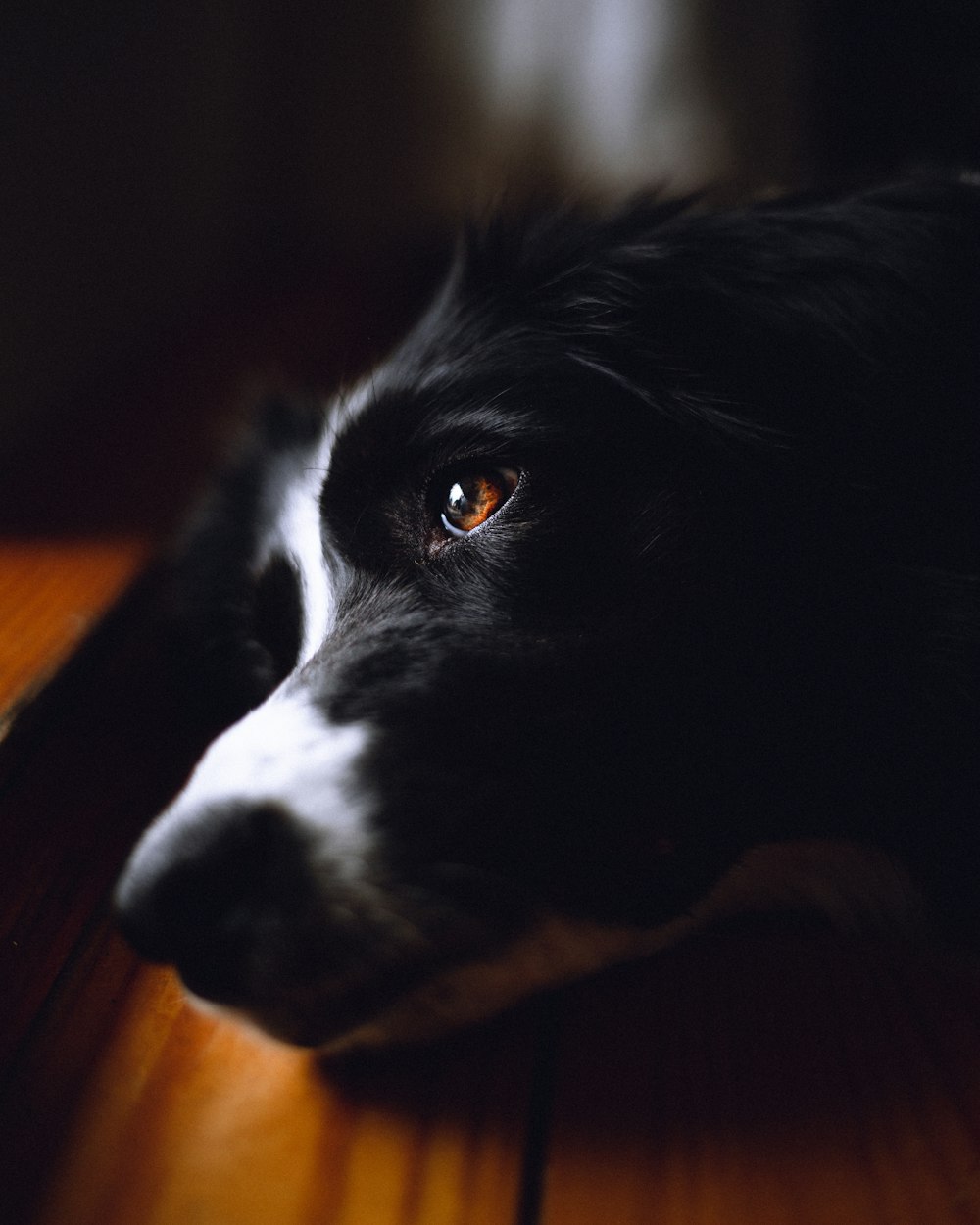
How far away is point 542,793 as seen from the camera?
1.84 ft

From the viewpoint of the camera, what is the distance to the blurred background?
1.35m

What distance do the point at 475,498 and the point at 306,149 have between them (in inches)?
81.3

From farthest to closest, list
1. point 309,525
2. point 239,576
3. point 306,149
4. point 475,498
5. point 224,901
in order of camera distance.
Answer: point 306,149, point 239,576, point 309,525, point 475,498, point 224,901

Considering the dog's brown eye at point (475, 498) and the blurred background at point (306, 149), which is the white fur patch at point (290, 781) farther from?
the blurred background at point (306, 149)

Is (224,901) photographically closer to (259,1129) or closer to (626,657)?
(259,1129)

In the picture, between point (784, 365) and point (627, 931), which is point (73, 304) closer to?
point (784, 365)

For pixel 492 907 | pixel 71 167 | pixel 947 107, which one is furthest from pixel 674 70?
pixel 492 907

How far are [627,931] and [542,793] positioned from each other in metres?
0.13

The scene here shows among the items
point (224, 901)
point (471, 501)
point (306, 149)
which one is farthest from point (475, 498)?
point (306, 149)

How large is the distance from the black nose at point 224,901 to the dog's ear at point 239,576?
0.31 meters

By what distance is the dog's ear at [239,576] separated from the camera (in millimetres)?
892

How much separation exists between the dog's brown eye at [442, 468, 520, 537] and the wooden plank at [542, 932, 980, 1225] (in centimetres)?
34

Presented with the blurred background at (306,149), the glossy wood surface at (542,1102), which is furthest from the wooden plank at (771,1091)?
the blurred background at (306,149)

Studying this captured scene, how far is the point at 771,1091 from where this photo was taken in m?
0.54
